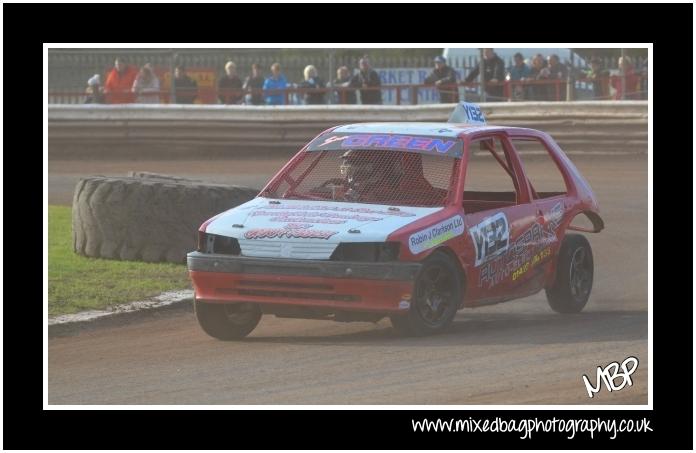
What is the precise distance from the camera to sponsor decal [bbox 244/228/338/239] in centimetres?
871

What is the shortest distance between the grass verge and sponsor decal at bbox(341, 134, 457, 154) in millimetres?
2163

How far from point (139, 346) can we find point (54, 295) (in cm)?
186

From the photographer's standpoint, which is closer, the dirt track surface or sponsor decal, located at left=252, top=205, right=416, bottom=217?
the dirt track surface

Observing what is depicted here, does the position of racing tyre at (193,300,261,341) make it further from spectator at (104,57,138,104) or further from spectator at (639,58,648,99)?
spectator at (104,57,138,104)

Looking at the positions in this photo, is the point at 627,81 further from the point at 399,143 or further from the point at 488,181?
A: the point at 399,143

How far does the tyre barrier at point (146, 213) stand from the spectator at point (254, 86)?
12006 millimetres

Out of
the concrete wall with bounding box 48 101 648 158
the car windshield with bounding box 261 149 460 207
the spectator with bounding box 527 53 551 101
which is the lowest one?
the car windshield with bounding box 261 149 460 207

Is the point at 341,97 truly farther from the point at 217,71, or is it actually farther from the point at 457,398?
the point at 457,398

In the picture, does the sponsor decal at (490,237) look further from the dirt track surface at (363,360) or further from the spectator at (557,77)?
the spectator at (557,77)

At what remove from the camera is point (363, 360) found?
27.3ft

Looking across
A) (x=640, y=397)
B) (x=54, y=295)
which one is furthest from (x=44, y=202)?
(x=640, y=397)

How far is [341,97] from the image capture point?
942 inches

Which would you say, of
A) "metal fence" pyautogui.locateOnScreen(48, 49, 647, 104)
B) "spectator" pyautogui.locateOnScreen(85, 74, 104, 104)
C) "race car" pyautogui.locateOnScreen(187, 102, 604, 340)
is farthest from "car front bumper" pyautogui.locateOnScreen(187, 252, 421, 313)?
"spectator" pyautogui.locateOnScreen(85, 74, 104, 104)

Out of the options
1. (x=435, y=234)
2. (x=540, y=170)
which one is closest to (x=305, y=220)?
(x=435, y=234)
